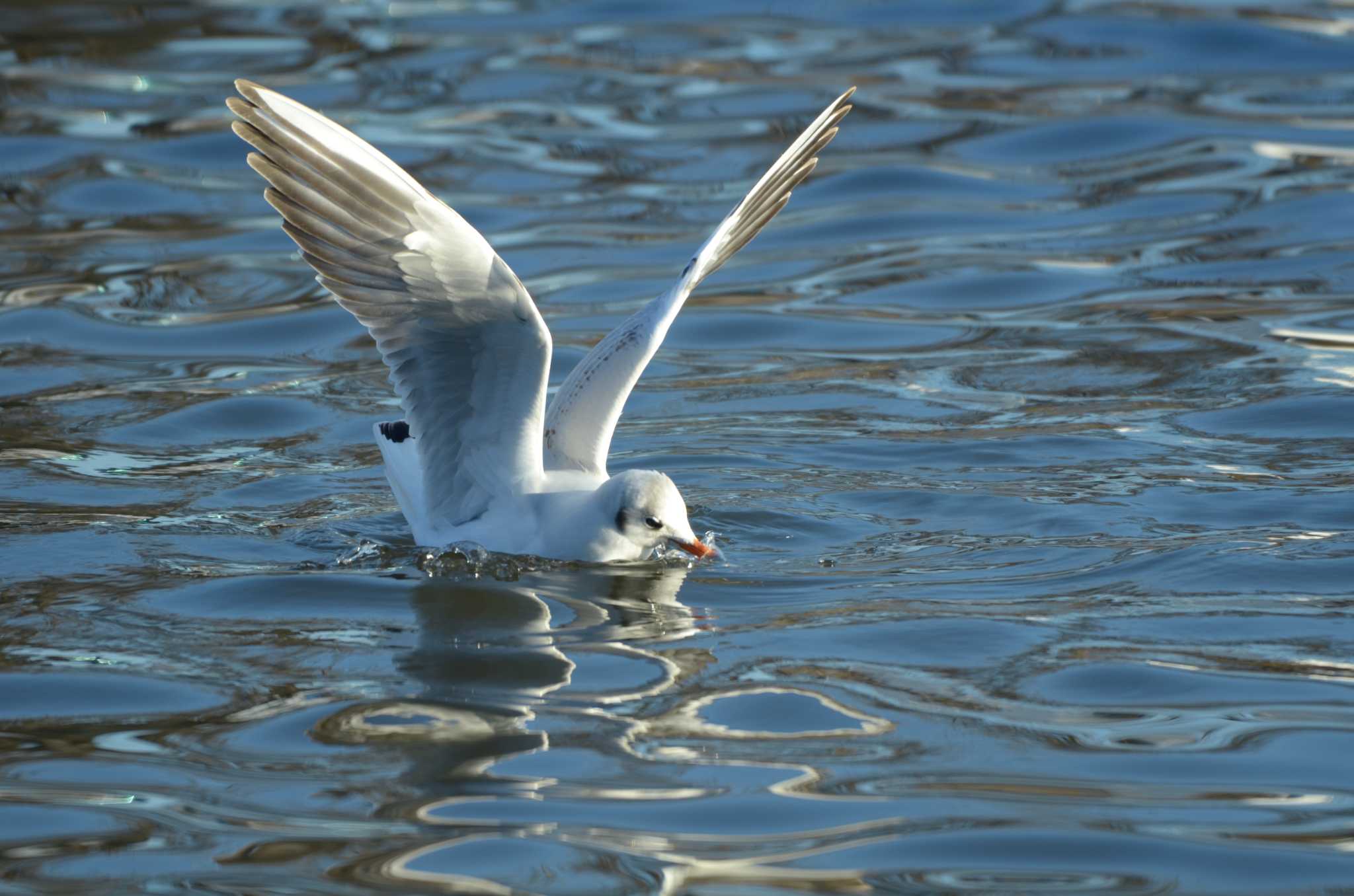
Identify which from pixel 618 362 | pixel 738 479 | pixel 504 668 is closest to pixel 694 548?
pixel 618 362

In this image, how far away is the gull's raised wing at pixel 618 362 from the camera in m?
7.83

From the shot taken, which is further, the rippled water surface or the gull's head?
the gull's head

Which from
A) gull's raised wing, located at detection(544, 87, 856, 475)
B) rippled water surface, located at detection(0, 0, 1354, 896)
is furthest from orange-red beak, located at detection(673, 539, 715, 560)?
gull's raised wing, located at detection(544, 87, 856, 475)

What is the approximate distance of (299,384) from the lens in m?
10.3

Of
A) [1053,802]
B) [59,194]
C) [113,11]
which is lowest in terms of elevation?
[1053,802]

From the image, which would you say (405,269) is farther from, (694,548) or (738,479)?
(738,479)

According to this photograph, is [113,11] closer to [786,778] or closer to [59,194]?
[59,194]

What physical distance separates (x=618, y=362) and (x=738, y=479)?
92cm

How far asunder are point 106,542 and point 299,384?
2.85 metres

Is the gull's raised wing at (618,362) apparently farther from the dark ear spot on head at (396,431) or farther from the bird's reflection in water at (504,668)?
the bird's reflection in water at (504,668)

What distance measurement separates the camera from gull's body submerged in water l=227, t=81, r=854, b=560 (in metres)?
6.65

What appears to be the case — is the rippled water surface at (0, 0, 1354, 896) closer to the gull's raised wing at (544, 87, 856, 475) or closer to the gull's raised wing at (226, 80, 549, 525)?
the gull's raised wing at (544, 87, 856, 475)

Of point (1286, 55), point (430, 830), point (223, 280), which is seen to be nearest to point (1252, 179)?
point (1286, 55)

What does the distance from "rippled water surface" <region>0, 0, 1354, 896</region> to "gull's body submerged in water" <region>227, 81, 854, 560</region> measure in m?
0.26
